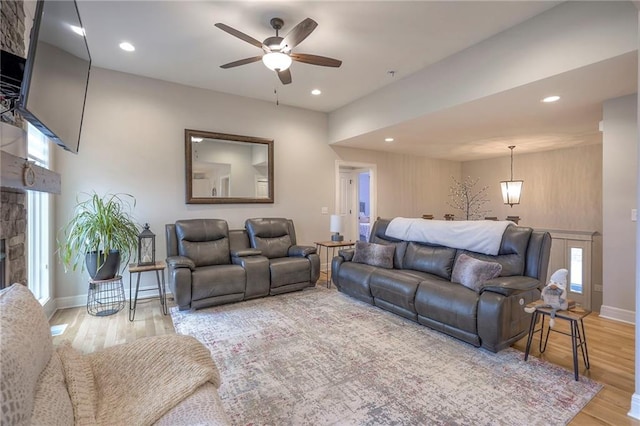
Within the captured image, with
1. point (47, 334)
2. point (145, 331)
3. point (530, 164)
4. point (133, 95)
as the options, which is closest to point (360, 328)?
point (145, 331)

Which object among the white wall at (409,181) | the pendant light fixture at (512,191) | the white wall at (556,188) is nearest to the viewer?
the pendant light fixture at (512,191)

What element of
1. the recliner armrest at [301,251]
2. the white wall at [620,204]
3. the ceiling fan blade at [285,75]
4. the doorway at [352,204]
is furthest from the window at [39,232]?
the white wall at [620,204]

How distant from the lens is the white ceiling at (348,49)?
266 cm

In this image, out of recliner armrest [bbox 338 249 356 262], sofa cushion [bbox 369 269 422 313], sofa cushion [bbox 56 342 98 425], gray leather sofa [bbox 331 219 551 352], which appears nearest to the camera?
sofa cushion [bbox 56 342 98 425]

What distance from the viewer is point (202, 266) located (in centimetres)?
397

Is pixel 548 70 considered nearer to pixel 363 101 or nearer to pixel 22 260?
pixel 363 101

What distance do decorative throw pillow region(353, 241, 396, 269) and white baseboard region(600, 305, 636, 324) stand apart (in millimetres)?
2455

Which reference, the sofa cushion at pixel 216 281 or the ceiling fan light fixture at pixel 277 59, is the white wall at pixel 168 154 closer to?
the sofa cushion at pixel 216 281

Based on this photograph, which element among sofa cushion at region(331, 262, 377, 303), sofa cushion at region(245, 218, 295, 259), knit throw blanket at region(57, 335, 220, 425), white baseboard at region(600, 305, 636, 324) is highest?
sofa cushion at region(245, 218, 295, 259)

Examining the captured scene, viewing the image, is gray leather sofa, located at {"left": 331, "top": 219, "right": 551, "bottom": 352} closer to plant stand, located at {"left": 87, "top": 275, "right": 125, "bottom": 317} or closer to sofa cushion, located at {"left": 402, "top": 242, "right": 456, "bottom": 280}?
sofa cushion, located at {"left": 402, "top": 242, "right": 456, "bottom": 280}

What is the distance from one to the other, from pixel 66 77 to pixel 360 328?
3.10 meters

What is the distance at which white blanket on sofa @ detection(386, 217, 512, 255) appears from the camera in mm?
3201

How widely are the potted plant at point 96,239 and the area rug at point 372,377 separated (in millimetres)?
1089

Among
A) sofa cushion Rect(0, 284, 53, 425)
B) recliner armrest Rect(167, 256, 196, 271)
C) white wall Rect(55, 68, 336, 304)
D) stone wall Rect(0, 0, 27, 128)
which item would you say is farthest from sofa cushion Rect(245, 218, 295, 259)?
sofa cushion Rect(0, 284, 53, 425)
